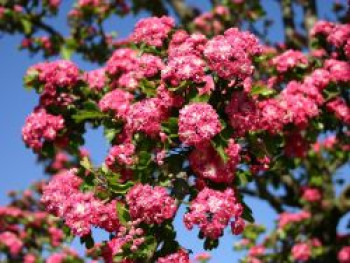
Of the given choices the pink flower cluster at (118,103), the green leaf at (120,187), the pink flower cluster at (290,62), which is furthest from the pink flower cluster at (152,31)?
the green leaf at (120,187)

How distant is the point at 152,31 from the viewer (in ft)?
19.0

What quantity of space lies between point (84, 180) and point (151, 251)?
894 millimetres

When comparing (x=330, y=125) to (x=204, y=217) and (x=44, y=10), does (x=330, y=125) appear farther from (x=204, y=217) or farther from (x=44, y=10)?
(x=44, y=10)

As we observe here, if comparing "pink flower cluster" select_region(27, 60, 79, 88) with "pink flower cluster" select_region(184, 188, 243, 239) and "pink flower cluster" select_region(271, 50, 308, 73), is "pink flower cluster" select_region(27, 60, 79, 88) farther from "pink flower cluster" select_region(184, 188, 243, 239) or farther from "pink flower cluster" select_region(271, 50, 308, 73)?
"pink flower cluster" select_region(184, 188, 243, 239)

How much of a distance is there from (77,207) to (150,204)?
24.1 inches

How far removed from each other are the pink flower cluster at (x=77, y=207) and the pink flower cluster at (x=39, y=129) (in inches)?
56.5

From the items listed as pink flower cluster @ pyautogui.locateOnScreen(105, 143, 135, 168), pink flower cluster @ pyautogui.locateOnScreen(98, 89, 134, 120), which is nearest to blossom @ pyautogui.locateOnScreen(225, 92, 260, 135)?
pink flower cluster @ pyautogui.locateOnScreen(105, 143, 135, 168)

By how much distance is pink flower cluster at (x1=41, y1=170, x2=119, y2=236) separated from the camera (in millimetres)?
4227

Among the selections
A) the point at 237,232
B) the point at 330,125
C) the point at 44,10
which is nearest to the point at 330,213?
the point at 330,125

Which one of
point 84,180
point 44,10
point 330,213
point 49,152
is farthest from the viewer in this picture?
point 330,213

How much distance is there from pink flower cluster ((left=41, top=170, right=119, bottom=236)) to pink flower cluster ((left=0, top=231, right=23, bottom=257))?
28.1 feet

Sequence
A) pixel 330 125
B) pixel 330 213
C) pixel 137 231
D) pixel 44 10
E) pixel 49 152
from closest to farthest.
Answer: pixel 137 231 < pixel 49 152 < pixel 330 125 < pixel 44 10 < pixel 330 213

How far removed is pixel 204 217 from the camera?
13.3 feet

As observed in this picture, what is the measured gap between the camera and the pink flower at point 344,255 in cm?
1108
